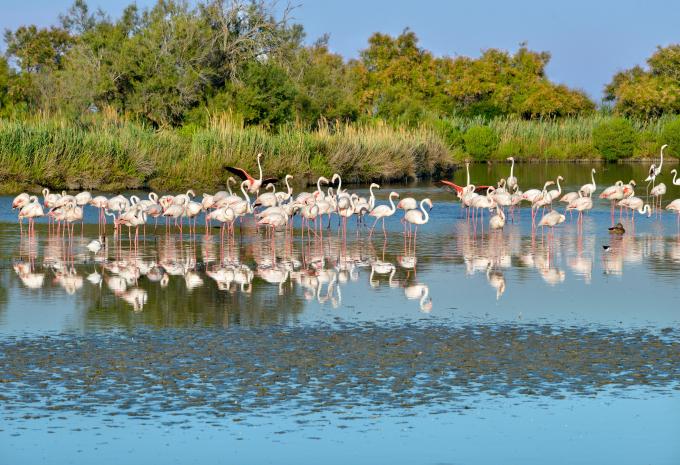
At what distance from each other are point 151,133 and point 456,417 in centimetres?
2782

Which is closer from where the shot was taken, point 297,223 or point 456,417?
point 456,417

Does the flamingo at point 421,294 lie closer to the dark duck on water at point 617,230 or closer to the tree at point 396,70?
the dark duck on water at point 617,230

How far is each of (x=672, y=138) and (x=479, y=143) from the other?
947 centimetres

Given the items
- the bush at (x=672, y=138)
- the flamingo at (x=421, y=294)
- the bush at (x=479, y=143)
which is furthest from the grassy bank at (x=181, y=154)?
the flamingo at (x=421, y=294)

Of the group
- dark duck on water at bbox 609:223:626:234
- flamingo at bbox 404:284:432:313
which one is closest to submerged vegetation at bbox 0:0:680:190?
dark duck on water at bbox 609:223:626:234

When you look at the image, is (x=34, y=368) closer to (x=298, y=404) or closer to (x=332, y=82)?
(x=298, y=404)

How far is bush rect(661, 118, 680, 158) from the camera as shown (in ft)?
191

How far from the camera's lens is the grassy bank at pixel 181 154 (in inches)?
1207

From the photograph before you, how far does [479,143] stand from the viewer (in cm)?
Result: 5784

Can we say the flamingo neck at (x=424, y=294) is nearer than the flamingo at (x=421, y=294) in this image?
No

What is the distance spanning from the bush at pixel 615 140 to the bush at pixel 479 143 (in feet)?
17.6

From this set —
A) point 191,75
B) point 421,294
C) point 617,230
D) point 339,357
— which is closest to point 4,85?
point 191,75

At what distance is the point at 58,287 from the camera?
13.8m

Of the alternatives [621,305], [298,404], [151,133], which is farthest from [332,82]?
[298,404]
